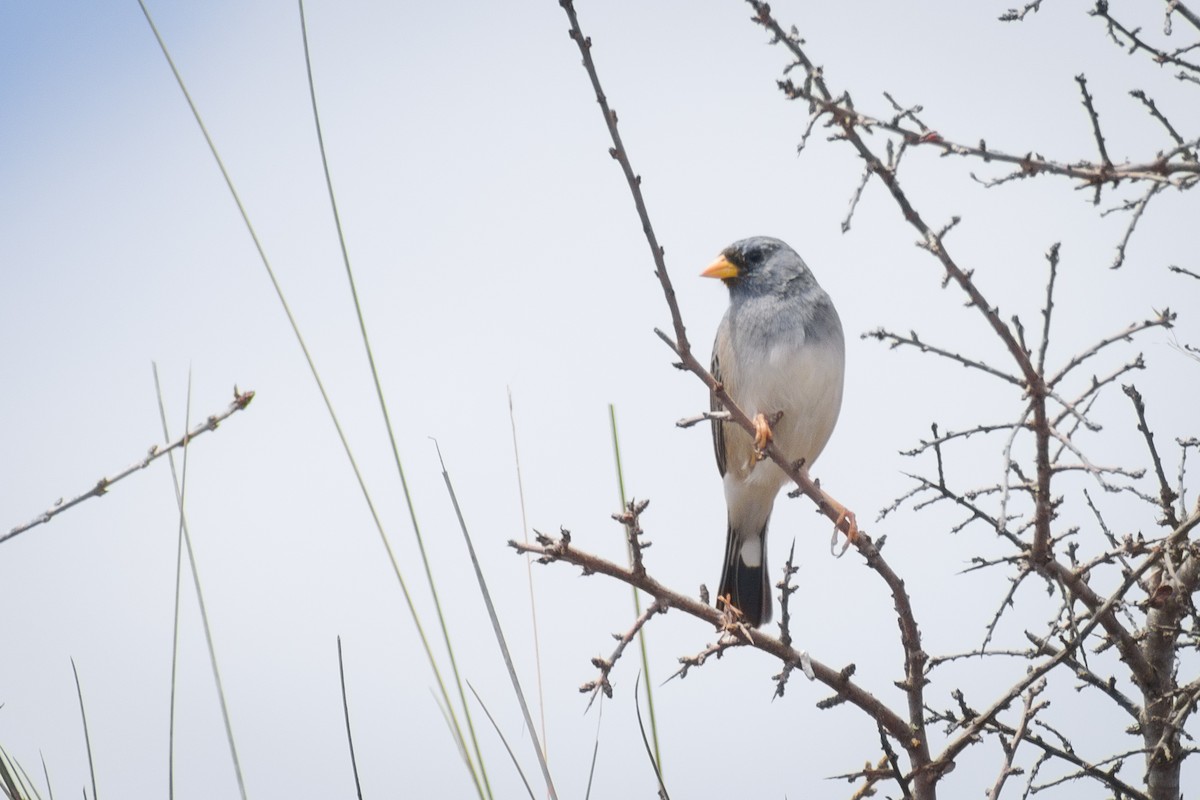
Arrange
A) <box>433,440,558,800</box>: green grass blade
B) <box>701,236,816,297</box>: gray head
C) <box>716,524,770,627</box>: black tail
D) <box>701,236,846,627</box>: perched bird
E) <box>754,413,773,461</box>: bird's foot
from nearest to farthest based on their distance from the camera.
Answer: <box>433,440,558,800</box>: green grass blade < <box>754,413,773,461</box>: bird's foot < <box>701,236,846,627</box>: perched bird < <box>701,236,816,297</box>: gray head < <box>716,524,770,627</box>: black tail

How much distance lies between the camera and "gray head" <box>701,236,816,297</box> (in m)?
4.66

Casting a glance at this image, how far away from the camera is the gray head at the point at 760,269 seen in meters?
4.66

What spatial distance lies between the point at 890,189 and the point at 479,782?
4.50 feet

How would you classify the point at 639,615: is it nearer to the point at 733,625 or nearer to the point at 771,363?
the point at 733,625

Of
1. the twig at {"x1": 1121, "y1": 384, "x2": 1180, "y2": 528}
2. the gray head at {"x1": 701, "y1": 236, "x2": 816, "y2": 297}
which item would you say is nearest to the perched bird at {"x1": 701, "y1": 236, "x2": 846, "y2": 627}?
the gray head at {"x1": 701, "y1": 236, "x2": 816, "y2": 297}

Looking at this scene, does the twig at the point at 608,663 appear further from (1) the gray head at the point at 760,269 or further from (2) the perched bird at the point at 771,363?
(1) the gray head at the point at 760,269

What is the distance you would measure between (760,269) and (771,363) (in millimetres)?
523

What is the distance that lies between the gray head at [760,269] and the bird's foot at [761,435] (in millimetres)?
595

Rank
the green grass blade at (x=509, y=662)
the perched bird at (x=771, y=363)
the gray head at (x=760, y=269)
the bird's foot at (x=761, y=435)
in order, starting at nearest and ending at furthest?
the green grass blade at (x=509, y=662) → the bird's foot at (x=761, y=435) → the perched bird at (x=771, y=363) → the gray head at (x=760, y=269)

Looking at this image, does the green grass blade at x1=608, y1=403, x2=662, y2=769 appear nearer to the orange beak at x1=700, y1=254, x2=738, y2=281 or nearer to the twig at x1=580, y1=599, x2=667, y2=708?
the twig at x1=580, y1=599, x2=667, y2=708

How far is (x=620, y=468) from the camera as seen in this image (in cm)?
248

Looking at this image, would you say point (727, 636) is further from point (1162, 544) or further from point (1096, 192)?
point (1096, 192)

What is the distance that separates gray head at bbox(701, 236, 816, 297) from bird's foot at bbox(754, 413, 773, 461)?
595mm

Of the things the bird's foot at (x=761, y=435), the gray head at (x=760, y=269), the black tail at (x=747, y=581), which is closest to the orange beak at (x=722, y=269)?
the gray head at (x=760, y=269)
